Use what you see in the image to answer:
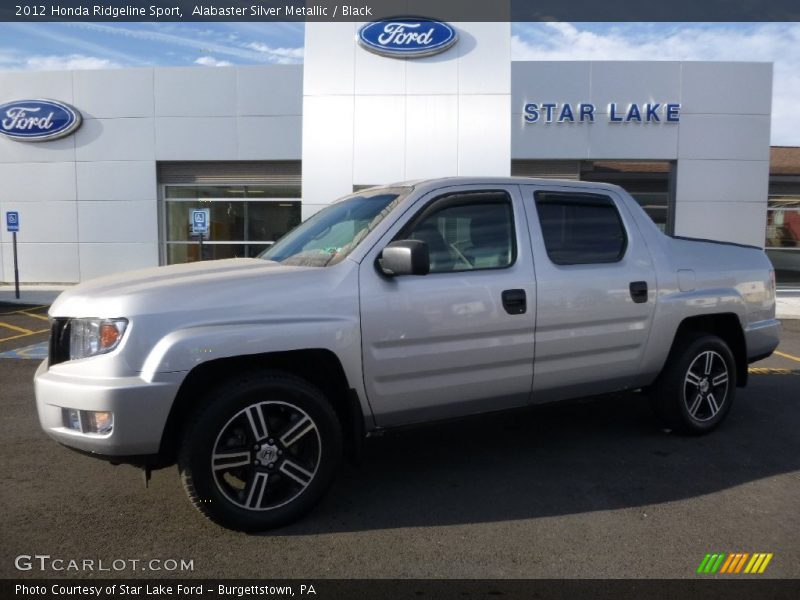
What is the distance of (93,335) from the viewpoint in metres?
3.07

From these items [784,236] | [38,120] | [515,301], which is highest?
[38,120]

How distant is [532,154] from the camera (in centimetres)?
1747

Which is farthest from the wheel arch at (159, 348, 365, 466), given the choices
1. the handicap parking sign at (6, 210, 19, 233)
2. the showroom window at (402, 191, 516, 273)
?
the handicap parking sign at (6, 210, 19, 233)

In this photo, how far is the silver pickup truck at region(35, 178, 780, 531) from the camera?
9.93 feet

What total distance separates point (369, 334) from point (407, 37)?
1222 cm

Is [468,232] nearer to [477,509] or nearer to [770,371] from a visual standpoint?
[477,509]

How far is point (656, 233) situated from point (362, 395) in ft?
→ 8.66

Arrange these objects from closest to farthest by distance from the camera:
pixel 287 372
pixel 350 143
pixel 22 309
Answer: pixel 287 372 → pixel 350 143 → pixel 22 309

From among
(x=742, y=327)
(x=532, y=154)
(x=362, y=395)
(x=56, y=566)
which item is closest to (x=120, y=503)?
(x=56, y=566)

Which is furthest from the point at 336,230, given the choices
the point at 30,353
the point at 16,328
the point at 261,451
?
the point at 16,328

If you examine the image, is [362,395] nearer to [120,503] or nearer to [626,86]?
[120,503]

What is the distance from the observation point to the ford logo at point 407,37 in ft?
44.9
